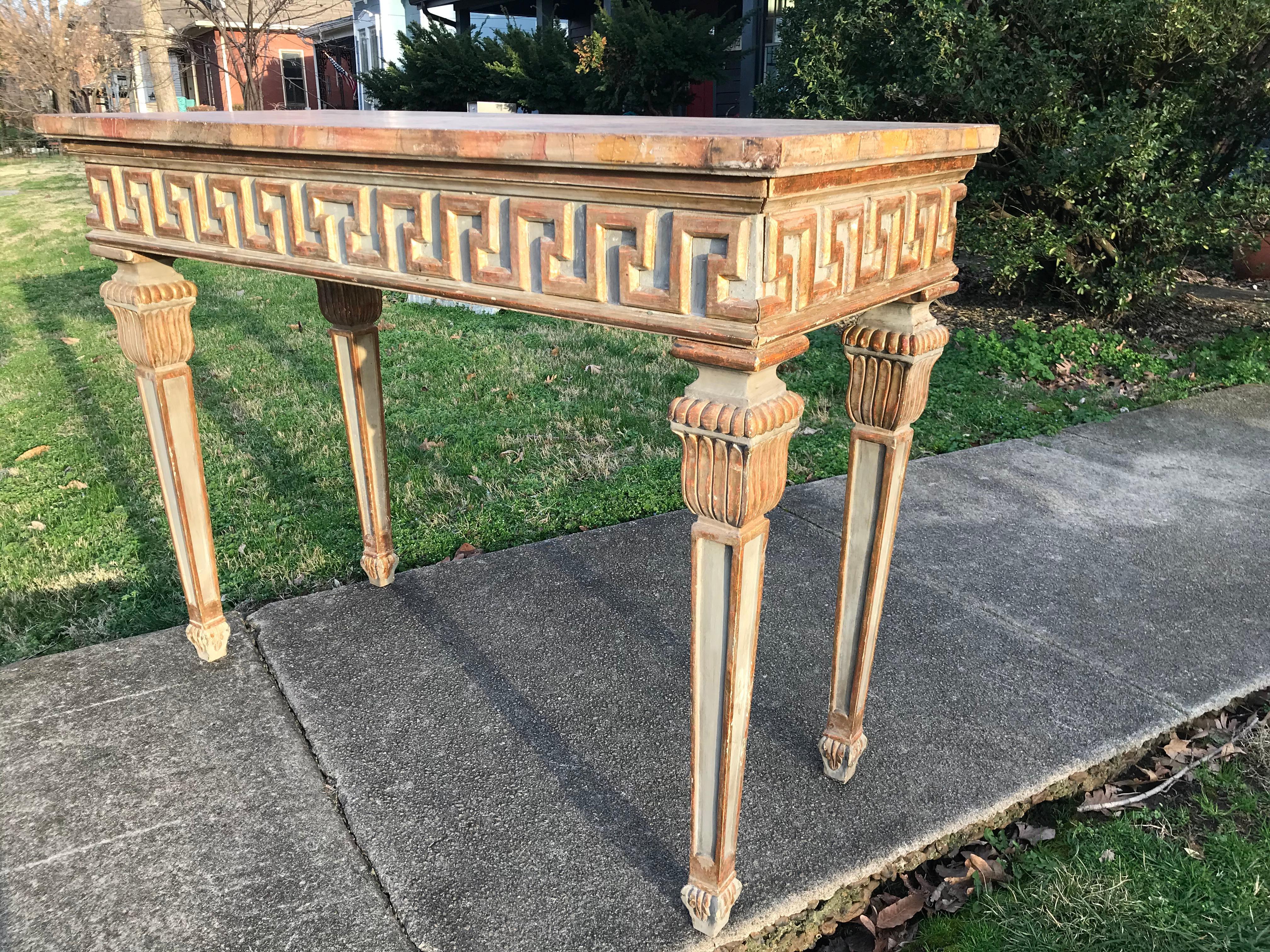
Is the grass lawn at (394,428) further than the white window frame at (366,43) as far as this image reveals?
No

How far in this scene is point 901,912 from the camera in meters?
1.77

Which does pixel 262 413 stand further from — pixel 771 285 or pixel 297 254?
pixel 771 285

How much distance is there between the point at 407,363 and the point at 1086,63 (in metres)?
4.28

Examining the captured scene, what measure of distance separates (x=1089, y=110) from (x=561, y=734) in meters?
4.97

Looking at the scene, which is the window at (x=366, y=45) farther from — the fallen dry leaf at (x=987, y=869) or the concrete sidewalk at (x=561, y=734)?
the fallen dry leaf at (x=987, y=869)

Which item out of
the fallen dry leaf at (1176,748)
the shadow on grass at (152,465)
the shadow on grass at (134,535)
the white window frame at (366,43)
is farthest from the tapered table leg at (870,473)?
the white window frame at (366,43)

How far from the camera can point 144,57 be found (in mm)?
31719

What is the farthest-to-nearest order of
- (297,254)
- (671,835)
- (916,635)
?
(916,635) → (671,835) → (297,254)

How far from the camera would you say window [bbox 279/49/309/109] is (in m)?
25.2

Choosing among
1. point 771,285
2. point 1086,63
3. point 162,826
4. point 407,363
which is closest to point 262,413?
point 407,363

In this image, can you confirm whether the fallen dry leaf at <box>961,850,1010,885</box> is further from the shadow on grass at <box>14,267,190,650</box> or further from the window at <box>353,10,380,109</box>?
the window at <box>353,10,380,109</box>

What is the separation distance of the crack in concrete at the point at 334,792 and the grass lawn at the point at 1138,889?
955 mm

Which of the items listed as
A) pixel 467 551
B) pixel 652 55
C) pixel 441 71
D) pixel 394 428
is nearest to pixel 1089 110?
pixel 394 428

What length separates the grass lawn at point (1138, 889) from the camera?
66.0 inches
